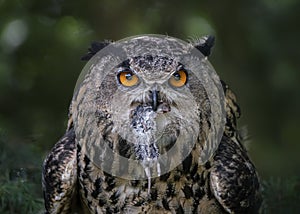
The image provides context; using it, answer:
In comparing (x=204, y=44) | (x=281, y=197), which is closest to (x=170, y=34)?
(x=281, y=197)

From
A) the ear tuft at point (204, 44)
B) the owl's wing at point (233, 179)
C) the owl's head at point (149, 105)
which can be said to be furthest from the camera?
the ear tuft at point (204, 44)

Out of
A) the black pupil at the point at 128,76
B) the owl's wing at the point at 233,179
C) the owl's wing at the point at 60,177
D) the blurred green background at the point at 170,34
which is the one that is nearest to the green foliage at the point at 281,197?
the owl's wing at the point at 233,179

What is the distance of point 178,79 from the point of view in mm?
4520

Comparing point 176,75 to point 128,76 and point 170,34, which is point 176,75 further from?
point 170,34

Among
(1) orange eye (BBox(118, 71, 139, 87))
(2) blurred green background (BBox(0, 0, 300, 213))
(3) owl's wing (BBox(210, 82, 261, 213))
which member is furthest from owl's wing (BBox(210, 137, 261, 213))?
(2) blurred green background (BBox(0, 0, 300, 213))

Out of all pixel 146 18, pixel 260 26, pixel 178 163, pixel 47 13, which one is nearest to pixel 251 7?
pixel 260 26

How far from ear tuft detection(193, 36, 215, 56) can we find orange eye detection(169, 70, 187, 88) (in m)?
0.42

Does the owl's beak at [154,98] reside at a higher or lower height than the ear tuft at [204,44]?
lower

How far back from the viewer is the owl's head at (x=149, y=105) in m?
4.45

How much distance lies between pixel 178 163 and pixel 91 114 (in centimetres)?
52

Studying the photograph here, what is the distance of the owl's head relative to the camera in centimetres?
445

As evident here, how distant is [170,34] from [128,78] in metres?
2.57

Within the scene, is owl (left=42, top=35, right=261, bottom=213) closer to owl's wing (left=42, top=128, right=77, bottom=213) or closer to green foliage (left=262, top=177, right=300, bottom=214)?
owl's wing (left=42, top=128, right=77, bottom=213)

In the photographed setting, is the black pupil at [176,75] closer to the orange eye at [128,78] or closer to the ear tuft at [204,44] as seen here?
the orange eye at [128,78]
